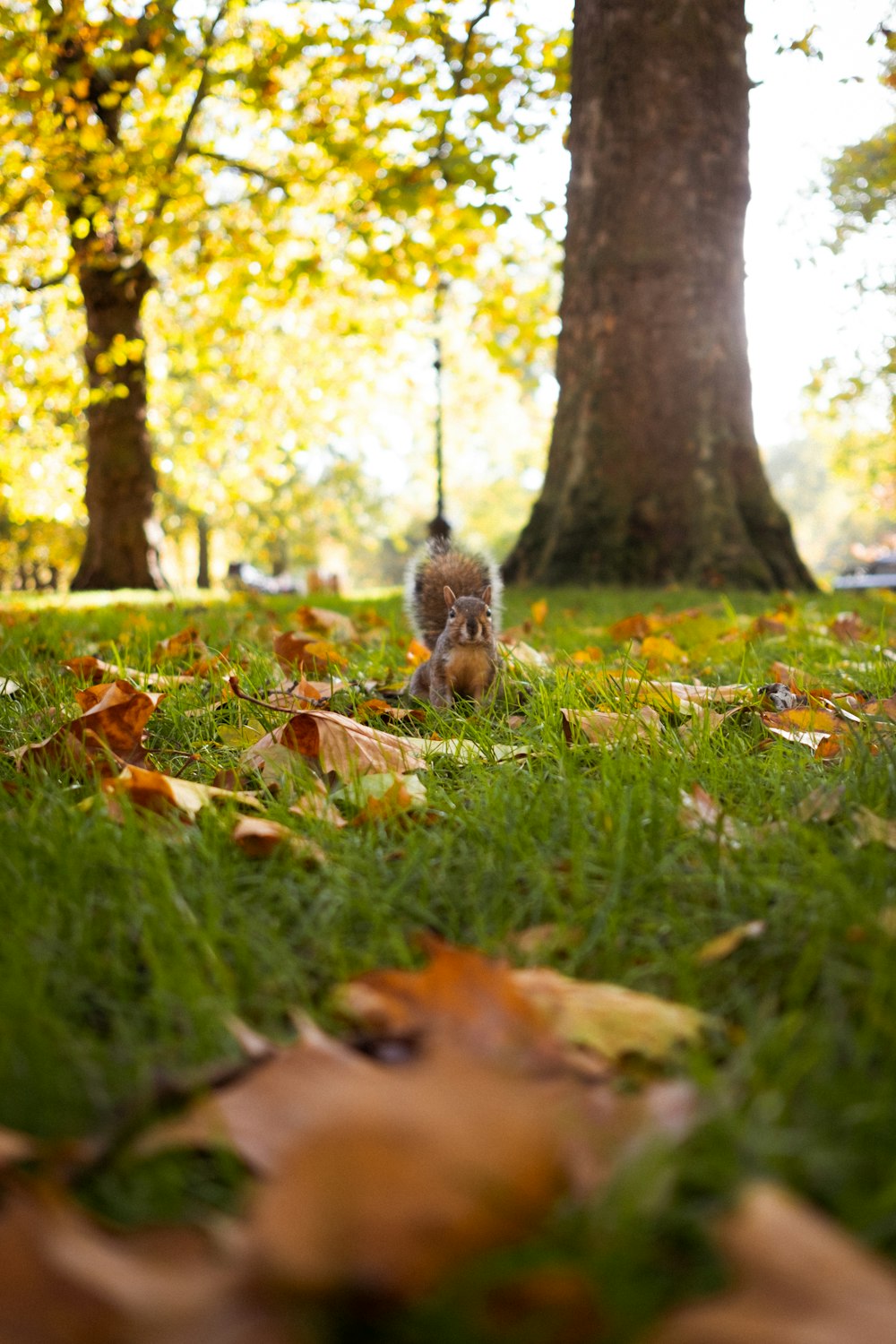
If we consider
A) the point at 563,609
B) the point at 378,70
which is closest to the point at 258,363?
the point at 378,70

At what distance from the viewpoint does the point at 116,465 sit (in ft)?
45.2

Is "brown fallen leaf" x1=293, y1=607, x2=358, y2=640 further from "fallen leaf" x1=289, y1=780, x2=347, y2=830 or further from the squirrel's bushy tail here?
"fallen leaf" x1=289, y1=780, x2=347, y2=830

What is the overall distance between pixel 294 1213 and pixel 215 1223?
18 cm

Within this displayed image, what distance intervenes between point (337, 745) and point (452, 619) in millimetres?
1107

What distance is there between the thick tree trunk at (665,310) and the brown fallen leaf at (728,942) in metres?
5.98

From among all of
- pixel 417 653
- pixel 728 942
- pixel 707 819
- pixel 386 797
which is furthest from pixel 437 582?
pixel 728 942

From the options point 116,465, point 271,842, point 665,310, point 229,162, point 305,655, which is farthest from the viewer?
point 116,465

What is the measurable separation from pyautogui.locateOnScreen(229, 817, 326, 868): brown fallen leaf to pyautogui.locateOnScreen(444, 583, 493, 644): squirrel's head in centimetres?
138

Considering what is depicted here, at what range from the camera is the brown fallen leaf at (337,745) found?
205 centimetres

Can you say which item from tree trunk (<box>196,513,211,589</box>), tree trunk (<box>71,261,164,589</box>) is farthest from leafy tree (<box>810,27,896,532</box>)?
tree trunk (<box>196,513,211,589</box>)

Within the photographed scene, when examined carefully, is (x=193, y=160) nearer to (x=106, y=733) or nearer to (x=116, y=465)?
(x=116, y=465)

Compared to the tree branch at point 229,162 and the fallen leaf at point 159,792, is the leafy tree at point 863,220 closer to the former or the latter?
the tree branch at point 229,162

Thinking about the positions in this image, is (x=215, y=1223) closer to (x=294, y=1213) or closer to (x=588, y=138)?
(x=294, y=1213)

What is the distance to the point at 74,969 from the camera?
4.10 ft
